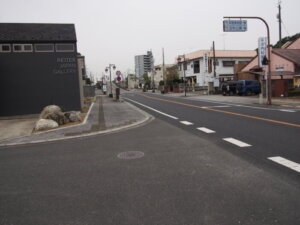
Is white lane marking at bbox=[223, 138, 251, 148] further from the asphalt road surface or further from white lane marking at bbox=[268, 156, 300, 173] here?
white lane marking at bbox=[268, 156, 300, 173]

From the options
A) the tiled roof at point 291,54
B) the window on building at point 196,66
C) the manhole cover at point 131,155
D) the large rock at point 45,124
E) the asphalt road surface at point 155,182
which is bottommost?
the asphalt road surface at point 155,182

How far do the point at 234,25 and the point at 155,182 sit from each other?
17.5 metres

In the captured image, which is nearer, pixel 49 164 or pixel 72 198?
pixel 72 198

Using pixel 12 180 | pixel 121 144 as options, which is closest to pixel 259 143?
pixel 121 144

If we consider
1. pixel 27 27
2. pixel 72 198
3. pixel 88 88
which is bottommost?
pixel 72 198

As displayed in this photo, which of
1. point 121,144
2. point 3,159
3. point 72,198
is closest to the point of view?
point 72,198

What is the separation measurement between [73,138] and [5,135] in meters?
3.37

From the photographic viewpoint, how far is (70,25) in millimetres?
19375

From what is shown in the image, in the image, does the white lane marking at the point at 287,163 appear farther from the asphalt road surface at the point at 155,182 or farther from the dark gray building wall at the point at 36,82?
the dark gray building wall at the point at 36,82

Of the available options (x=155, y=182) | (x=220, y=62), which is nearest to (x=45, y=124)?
(x=155, y=182)

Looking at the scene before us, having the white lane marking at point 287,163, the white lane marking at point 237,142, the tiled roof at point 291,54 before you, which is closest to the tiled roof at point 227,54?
the tiled roof at point 291,54

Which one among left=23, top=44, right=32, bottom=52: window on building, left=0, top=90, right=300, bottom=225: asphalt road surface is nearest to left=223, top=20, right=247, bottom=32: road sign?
left=0, top=90, right=300, bottom=225: asphalt road surface

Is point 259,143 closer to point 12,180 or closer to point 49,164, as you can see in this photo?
point 49,164

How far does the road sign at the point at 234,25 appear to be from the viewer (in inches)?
739
